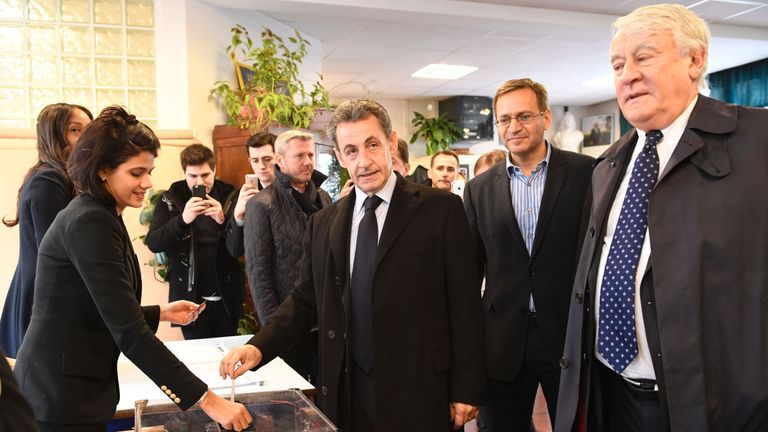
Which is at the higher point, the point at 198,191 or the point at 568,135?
the point at 568,135

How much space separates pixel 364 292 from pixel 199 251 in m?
1.90

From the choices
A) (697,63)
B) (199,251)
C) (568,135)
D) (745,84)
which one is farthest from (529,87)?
(568,135)

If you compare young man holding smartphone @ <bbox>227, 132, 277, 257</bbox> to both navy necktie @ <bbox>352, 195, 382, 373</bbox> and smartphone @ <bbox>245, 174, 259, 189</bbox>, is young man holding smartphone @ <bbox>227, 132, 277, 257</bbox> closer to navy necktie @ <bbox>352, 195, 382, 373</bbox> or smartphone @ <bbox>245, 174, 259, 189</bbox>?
smartphone @ <bbox>245, 174, 259, 189</bbox>

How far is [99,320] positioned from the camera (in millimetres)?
1521

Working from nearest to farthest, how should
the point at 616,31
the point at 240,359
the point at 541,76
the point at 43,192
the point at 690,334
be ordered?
1. the point at 690,334
2. the point at 616,31
3. the point at 240,359
4. the point at 43,192
5. the point at 541,76

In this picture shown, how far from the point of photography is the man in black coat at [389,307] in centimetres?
167

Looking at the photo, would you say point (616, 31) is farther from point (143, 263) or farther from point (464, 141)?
point (464, 141)

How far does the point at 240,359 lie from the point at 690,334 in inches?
46.2

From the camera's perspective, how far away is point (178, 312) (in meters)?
2.04

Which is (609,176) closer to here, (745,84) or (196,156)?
(196,156)

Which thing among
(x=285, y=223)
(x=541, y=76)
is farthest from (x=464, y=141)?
(x=285, y=223)

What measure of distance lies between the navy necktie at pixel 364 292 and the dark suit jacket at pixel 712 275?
75cm

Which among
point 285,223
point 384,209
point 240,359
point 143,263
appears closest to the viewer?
point 240,359

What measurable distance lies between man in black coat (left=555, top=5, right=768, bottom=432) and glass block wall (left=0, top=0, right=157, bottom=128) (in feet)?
13.2
